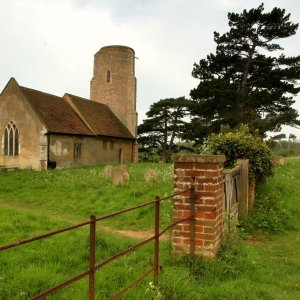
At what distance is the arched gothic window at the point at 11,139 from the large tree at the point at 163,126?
1483cm

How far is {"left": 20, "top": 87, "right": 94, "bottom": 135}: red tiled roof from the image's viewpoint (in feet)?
69.7

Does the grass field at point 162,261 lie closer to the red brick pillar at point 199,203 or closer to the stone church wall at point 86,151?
the red brick pillar at point 199,203

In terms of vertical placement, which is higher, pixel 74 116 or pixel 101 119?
pixel 101 119

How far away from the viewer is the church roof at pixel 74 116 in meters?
21.6

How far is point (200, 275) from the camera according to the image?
3.99 metres

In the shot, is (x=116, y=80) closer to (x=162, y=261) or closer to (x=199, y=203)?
(x=199, y=203)

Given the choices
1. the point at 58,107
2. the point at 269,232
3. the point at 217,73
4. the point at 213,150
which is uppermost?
the point at 217,73

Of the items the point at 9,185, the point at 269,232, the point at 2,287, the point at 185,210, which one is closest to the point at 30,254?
the point at 2,287

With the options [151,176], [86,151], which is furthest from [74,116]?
[151,176]

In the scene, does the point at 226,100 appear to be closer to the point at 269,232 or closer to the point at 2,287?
the point at 269,232

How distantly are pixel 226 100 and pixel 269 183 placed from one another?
47.2ft

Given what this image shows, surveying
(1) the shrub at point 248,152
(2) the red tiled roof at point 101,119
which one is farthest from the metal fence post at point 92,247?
(2) the red tiled roof at point 101,119

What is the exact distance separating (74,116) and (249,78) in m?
14.9

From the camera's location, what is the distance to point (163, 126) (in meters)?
34.0
